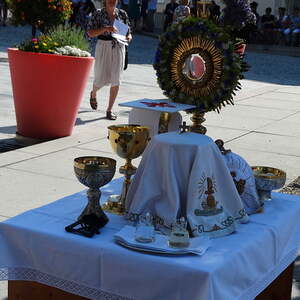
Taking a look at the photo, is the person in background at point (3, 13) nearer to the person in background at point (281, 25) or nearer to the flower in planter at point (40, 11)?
the person in background at point (281, 25)

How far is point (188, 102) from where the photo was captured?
3.99 m

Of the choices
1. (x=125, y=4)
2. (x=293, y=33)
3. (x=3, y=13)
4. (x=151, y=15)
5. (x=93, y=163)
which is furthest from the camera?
(x=151, y=15)

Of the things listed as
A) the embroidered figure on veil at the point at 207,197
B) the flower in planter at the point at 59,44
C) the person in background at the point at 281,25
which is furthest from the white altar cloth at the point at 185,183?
the person in background at the point at 281,25

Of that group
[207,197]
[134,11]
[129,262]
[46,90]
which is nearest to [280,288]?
[207,197]

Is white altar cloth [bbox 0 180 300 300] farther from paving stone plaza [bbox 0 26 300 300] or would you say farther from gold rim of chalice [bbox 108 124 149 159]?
paving stone plaza [bbox 0 26 300 300]

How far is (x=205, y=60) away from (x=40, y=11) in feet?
27.6

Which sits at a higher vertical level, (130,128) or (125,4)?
(130,128)

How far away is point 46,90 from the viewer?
345 inches

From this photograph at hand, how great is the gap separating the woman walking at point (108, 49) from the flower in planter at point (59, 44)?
2.44 feet

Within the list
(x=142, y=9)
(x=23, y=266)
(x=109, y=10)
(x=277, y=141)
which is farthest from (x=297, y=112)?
(x=142, y=9)

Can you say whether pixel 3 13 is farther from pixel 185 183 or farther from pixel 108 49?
pixel 185 183

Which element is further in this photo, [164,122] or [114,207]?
[164,122]

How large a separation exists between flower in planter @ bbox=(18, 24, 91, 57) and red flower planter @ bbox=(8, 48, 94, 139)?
16 centimetres

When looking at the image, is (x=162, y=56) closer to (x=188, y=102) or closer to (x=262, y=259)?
(x=188, y=102)
